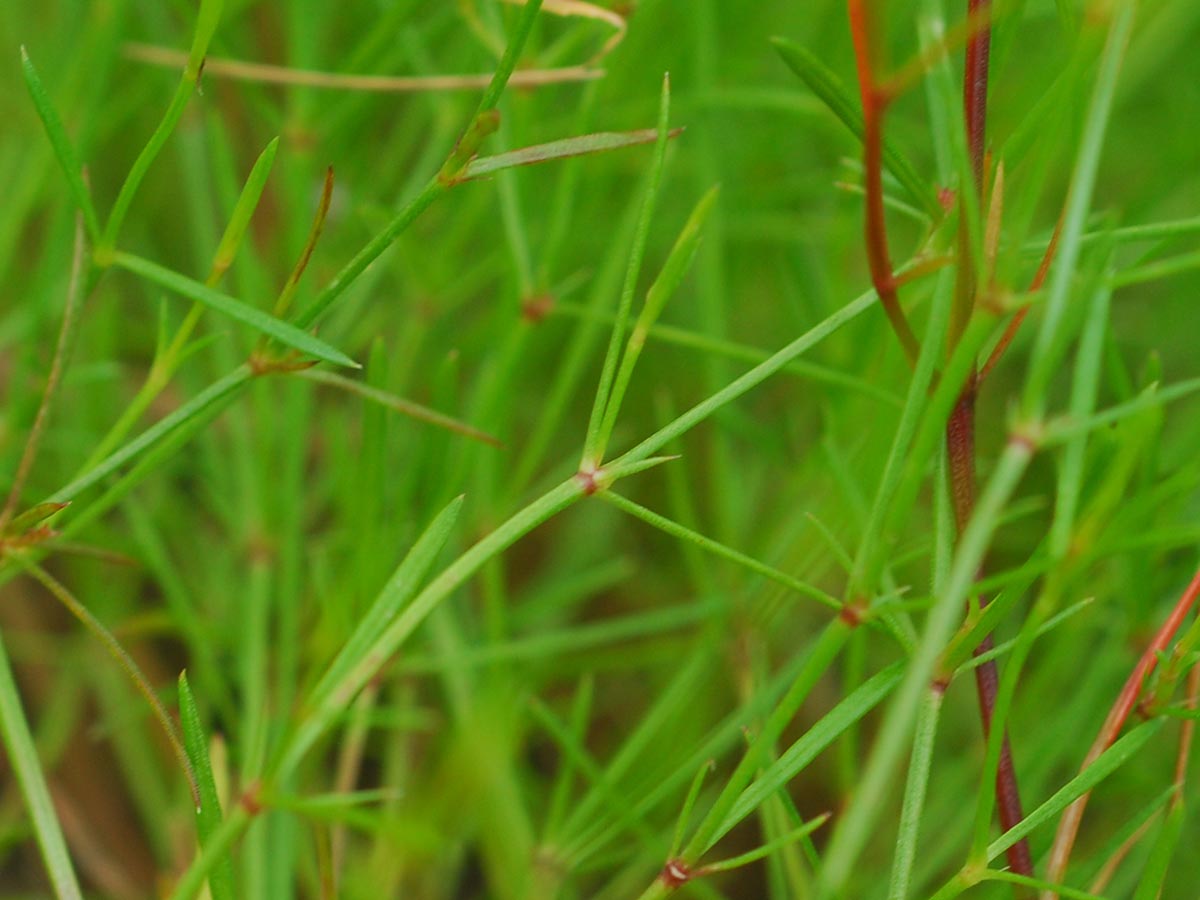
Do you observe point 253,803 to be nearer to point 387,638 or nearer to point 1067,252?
point 387,638

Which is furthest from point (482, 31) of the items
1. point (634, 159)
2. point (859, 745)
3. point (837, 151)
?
point (859, 745)

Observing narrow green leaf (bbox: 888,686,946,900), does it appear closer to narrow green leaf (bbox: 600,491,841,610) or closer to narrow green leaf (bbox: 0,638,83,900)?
narrow green leaf (bbox: 600,491,841,610)

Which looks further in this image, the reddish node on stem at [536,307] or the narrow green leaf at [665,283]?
the reddish node on stem at [536,307]

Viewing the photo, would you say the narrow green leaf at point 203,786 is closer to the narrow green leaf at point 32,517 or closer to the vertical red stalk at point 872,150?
the narrow green leaf at point 32,517

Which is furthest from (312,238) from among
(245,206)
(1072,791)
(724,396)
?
(1072,791)

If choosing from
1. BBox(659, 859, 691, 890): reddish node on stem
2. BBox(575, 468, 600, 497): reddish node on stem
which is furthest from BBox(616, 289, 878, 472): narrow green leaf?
BBox(659, 859, 691, 890): reddish node on stem

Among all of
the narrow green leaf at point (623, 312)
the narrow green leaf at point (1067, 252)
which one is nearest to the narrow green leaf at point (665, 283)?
the narrow green leaf at point (623, 312)

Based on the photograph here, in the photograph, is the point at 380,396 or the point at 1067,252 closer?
the point at 1067,252
